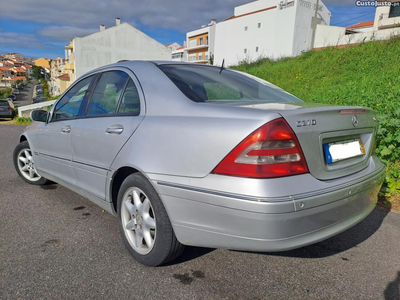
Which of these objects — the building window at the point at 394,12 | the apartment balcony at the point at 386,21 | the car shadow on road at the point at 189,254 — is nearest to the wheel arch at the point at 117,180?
the car shadow on road at the point at 189,254

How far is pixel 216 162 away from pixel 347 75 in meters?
11.9

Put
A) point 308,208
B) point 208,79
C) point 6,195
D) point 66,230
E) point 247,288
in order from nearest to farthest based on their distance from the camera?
point 308,208
point 247,288
point 208,79
point 66,230
point 6,195

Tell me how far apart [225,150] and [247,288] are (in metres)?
0.98

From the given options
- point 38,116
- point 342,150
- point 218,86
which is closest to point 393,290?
point 342,150

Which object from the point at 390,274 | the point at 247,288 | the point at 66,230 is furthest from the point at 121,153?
the point at 390,274

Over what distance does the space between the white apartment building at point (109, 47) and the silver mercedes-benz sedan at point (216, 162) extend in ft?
128

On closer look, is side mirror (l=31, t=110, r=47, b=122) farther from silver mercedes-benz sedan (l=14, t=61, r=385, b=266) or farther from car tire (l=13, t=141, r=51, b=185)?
silver mercedes-benz sedan (l=14, t=61, r=385, b=266)

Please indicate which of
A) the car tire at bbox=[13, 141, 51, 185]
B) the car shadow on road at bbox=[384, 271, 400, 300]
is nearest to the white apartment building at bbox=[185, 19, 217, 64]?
the car tire at bbox=[13, 141, 51, 185]

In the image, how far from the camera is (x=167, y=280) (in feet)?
6.86

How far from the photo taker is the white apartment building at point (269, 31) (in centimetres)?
3175

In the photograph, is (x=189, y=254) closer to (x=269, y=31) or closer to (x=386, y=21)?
(x=269, y=31)

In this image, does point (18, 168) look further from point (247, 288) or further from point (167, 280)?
point (247, 288)

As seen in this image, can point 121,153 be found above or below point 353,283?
above

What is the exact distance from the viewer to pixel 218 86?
2.55 metres
